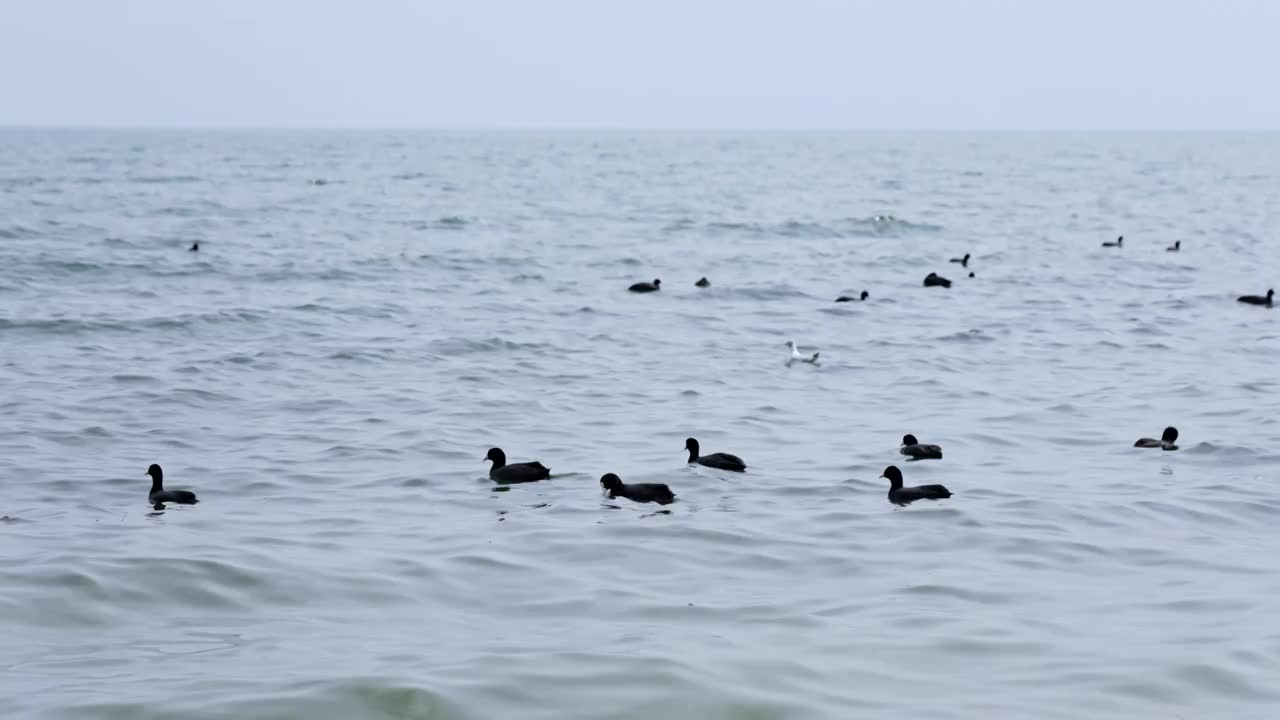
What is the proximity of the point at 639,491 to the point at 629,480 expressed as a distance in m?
1.11

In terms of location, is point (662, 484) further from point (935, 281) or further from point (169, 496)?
point (935, 281)

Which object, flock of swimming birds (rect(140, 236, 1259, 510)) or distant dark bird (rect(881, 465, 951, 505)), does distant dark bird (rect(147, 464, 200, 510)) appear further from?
distant dark bird (rect(881, 465, 951, 505))

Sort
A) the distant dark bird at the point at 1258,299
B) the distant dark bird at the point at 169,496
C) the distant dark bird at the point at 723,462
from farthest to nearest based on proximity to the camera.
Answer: the distant dark bird at the point at 1258,299, the distant dark bird at the point at 723,462, the distant dark bird at the point at 169,496

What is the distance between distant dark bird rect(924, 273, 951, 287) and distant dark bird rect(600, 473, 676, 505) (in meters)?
21.0

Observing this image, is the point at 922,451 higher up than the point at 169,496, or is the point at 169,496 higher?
the point at 922,451

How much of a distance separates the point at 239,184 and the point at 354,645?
67.2 metres

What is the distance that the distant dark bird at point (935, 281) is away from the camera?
34941 mm

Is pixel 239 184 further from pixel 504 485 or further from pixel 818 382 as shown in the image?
pixel 504 485

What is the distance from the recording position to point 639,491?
49.0 feet

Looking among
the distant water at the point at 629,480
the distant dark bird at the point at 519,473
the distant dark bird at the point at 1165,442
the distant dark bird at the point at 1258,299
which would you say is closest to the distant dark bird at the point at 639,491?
the distant water at the point at 629,480

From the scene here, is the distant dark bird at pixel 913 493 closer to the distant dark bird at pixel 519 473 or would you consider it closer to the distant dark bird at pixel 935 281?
the distant dark bird at pixel 519 473

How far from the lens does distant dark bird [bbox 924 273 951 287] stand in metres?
34.9

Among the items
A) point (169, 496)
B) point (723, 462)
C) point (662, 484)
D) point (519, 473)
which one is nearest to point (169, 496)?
point (169, 496)

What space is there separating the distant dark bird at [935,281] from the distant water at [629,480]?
34.4 inches
